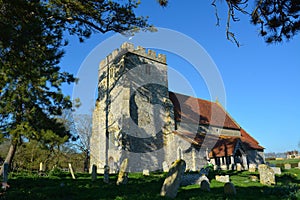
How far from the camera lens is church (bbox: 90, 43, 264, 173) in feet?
64.4

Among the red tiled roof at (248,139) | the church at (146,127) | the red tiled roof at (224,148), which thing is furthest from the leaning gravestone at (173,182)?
the red tiled roof at (248,139)

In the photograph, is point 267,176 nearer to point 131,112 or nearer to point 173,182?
point 173,182

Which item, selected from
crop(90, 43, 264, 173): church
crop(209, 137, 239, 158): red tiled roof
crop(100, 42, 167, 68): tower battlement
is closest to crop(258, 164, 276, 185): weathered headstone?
crop(90, 43, 264, 173): church

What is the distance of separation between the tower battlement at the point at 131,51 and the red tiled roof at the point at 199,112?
4824mm

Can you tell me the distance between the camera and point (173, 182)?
684cm

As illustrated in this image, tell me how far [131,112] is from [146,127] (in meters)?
1.98

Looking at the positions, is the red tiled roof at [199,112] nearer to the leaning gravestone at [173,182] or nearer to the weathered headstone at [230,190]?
the weathered headstone at [230,190]

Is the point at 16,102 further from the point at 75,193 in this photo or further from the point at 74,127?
the point at 74,127

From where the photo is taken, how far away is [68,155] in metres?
26.2

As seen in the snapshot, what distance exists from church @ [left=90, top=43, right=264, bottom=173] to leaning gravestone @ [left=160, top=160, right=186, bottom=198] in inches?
436

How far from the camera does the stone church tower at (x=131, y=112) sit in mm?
19516

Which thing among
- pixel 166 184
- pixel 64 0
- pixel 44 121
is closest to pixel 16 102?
pixel 44 121

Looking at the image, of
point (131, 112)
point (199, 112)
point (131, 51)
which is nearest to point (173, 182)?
point (131, 112)

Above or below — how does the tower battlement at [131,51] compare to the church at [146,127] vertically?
above
